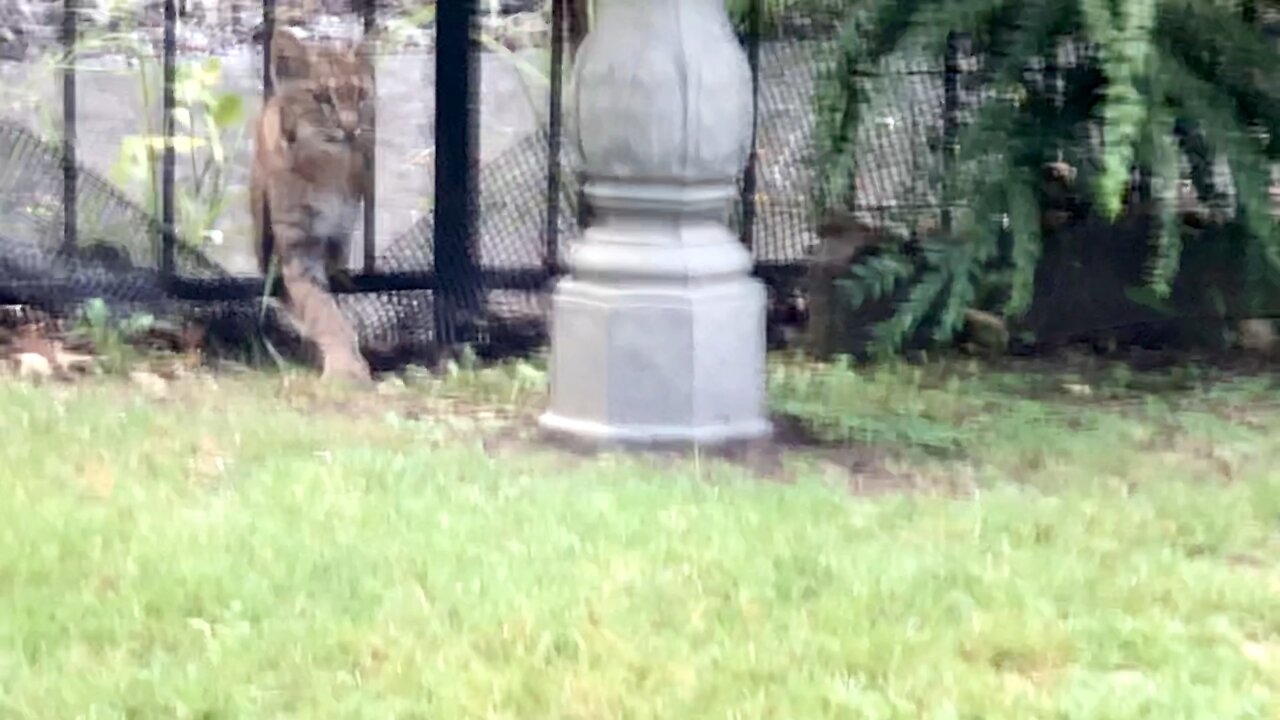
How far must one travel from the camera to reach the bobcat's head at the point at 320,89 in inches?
241

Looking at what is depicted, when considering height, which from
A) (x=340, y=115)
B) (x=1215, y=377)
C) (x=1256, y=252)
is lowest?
(x=1215, y=377)

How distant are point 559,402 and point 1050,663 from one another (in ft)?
6.90

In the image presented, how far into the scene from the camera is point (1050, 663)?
313 cm

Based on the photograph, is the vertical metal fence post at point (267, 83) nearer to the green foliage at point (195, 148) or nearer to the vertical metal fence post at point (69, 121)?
the green foliage at point (195, 148)

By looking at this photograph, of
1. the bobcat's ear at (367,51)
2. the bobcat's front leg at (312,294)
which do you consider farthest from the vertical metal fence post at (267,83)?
the bobcat's ear at (367,51)

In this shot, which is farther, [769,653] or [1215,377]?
[1215,377]

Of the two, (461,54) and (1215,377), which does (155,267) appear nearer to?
(461,54)

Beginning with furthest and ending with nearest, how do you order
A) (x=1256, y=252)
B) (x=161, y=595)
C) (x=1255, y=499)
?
1. (x=1256, y=252)
2. (x=1255, y=499)
3. (x=161, y=595)

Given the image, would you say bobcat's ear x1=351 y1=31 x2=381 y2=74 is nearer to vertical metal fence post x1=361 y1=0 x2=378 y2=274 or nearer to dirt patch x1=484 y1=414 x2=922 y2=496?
vertical metal fence post x1=361 y1=0 x2=378 y2=274

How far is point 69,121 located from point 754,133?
101 inches

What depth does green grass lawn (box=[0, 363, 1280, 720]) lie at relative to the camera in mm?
2959

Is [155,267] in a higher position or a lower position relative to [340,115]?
lower

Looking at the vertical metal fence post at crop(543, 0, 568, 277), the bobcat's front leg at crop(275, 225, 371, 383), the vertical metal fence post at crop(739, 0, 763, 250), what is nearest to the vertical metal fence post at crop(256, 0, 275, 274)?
the bobcat's front leg at crop(275, 225, 371, 383)

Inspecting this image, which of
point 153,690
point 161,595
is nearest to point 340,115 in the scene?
point 161,595
